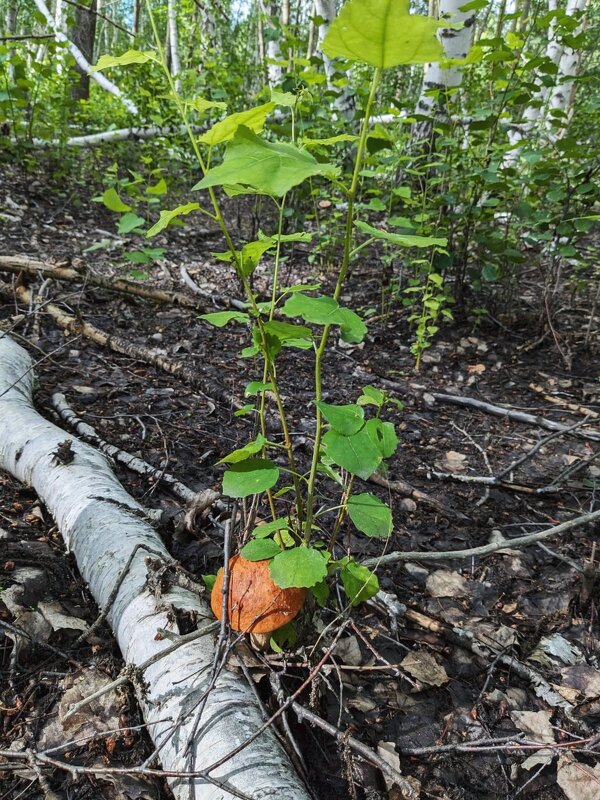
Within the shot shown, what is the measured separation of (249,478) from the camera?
3.63 ft

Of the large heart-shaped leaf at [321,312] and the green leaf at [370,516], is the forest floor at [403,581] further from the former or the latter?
the large heart-shaped leaf at [321,312]

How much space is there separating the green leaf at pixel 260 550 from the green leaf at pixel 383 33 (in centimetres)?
100

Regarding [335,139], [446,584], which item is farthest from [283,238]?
[446,584]

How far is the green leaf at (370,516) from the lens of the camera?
1.16 meters

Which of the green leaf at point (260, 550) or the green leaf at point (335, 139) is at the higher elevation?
the green leaf at point (335, 139)

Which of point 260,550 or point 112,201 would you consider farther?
point 112,201

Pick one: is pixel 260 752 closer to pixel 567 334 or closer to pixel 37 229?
pixel 567 334

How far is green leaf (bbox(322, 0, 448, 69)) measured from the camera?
2.40 feet

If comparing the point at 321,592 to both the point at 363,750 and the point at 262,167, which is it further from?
the point at 262,167

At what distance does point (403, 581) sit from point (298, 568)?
0.90 meters

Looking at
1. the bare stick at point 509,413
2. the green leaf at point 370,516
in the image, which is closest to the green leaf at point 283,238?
the green leaf at point 370,516

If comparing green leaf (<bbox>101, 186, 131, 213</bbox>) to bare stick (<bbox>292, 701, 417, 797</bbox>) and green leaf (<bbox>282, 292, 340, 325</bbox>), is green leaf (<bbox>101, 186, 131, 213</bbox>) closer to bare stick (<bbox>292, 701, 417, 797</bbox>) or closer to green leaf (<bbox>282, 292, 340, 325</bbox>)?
green leaf (<bbox>282, 292, 340, 325</bbox>)

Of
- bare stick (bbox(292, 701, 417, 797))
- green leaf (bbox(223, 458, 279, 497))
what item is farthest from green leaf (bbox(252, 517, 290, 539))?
bare stick (bbox(292, 701, 417, 797))

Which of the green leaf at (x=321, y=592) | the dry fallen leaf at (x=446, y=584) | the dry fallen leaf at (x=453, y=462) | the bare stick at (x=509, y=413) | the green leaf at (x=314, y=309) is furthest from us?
the bare stick at (x=509, y=413)
